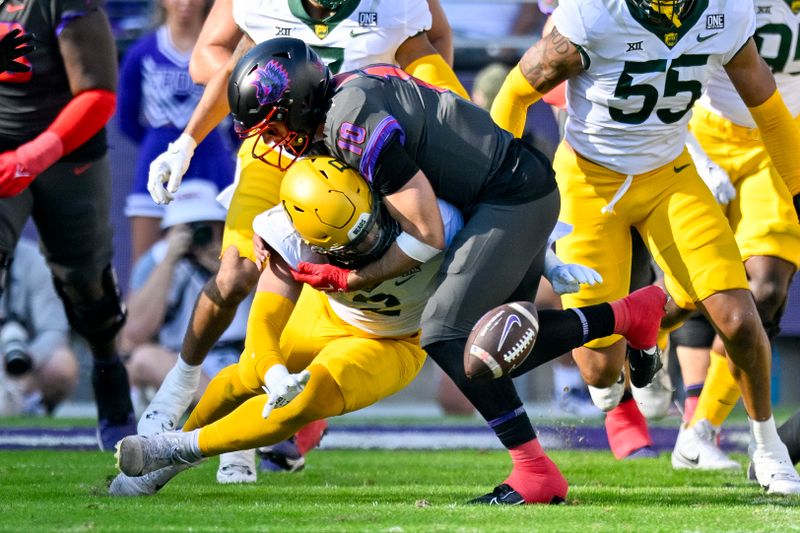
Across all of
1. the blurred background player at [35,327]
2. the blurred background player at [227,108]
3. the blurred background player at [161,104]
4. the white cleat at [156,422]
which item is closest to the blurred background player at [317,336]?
the white cleat at [156,422]

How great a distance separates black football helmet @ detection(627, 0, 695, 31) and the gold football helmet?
1.32 m

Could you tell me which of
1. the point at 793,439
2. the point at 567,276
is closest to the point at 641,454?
the point at 793,439

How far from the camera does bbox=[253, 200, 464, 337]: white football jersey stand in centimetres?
482

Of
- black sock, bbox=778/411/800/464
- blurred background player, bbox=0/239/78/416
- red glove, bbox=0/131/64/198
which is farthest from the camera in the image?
blurred background player, bbox=0/239/78/416

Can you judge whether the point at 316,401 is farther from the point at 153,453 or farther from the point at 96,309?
the point at 96,309

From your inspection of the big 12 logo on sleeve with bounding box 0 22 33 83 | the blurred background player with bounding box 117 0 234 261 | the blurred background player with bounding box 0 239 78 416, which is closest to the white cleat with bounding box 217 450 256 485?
the big 12 logo on sleeve with bounding box 0 22 33 83

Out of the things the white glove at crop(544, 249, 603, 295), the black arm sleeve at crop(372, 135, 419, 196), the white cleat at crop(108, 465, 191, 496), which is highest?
the black arm sleeve at crop(372, 135, 419, 196)

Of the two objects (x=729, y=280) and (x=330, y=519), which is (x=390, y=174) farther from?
(x=729, y=280)

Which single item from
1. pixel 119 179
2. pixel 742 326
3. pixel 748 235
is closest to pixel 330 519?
pixel 742 326

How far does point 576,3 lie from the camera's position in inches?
211

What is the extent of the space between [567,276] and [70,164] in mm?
2523

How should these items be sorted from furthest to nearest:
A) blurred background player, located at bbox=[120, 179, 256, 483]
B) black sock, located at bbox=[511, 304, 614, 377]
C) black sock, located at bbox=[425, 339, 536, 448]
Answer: blurred background player, located at bbox=[120, 179, 256, 483], black sock, located at bbox=[511, 304, 614, 377], black sock, located at bbox=[425, 339, 536, 448]

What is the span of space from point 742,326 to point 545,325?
32.6 inches

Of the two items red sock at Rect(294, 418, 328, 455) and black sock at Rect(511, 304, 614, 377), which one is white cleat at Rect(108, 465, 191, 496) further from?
black sock at Rect(511, 304, 614, 377)
